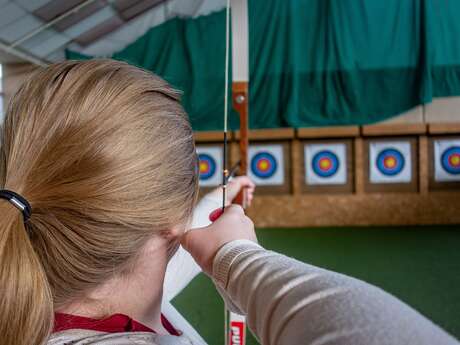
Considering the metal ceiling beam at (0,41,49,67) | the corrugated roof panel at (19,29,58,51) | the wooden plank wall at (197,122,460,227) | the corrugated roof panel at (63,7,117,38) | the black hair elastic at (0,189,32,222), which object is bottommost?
the wooden plank wall at (197,122,460,227)

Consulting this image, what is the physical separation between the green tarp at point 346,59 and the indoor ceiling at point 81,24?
2.07ft

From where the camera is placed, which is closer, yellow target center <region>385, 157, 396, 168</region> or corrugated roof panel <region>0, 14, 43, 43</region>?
yellow target center <region>385, 157, 396, 168</region>

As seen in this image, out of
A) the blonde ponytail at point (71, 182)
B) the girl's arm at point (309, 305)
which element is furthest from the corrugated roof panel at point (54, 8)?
the girl's arm at point (309, 305)

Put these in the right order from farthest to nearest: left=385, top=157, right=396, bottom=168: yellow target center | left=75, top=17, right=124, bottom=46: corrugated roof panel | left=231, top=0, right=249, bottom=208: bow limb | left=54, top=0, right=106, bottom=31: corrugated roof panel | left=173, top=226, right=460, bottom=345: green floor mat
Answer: left=75, top=17, right=124, bottom=46: corrugated roof panel < left=54, top=0, right=106, bottom=31: corrugated roof panel < left=385, top=157, right=396, bottom=168: yellow target center < left=173, top=226, right=460, bottom=345: green floor mat < left=231, top=0, right=249, bottom=208: bow limb

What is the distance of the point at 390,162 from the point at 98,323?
9.48ft

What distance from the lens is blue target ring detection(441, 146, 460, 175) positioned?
9.61ft

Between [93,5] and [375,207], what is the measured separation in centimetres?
257

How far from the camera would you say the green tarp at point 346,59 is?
3068mm

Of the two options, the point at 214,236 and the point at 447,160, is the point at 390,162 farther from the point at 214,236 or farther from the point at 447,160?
the point at 214,236

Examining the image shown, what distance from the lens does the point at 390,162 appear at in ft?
9.77

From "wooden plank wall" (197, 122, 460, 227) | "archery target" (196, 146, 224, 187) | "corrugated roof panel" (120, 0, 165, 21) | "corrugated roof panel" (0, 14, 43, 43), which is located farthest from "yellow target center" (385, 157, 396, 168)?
"corrugated roof panel" (0, 14, 43, 43)

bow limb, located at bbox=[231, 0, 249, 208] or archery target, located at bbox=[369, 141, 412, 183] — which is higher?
bow limb, located at bbox=[231, 0, 249, 208]

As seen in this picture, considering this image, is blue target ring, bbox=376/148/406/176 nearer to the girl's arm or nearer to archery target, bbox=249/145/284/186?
archery target, bbox=249/145/284/186

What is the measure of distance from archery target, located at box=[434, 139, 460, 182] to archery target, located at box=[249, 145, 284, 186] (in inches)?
39.9
